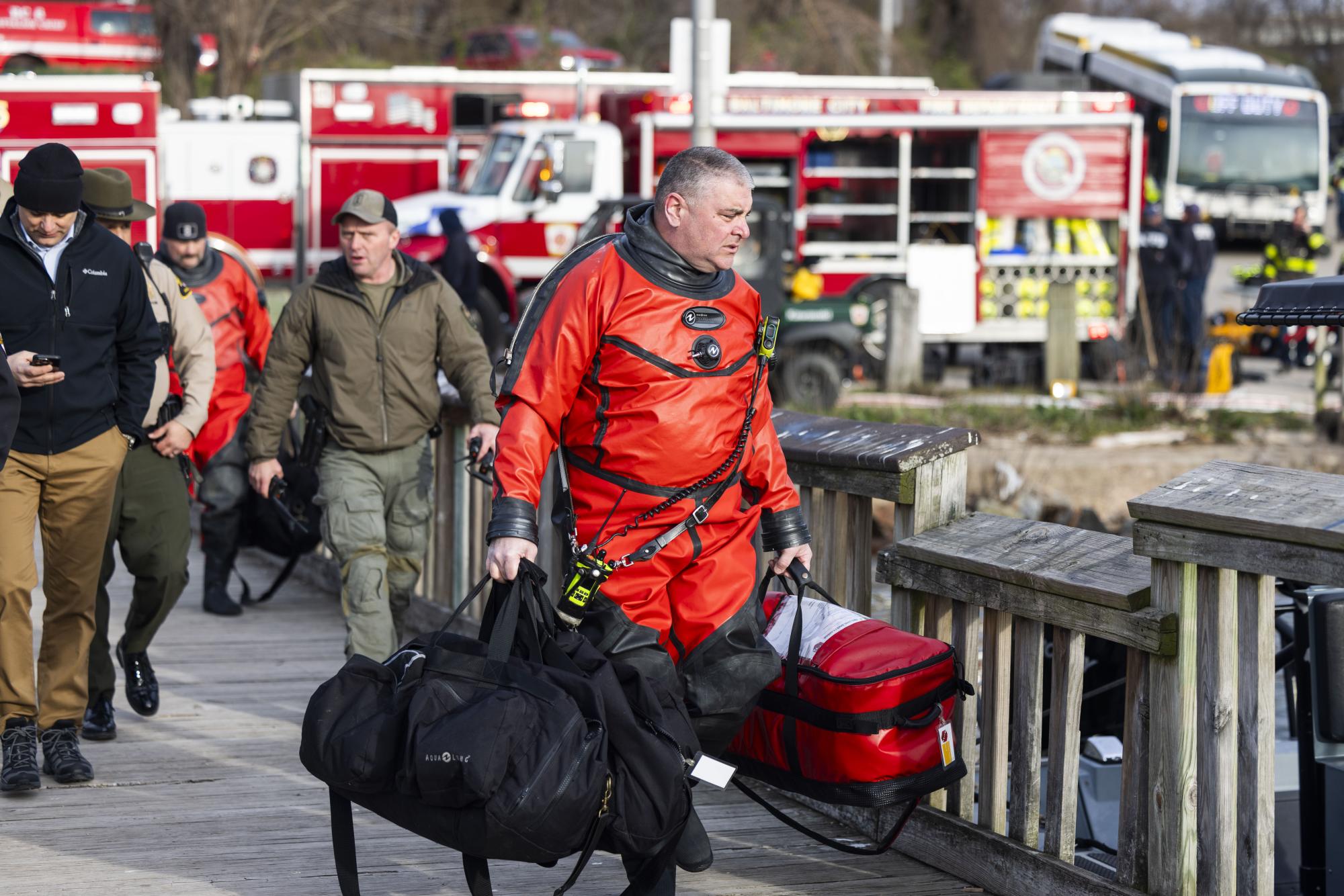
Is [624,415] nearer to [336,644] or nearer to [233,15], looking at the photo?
[336,644]

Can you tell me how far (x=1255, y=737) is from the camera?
3.64 metres

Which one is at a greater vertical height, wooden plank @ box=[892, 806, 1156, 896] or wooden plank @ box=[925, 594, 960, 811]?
wooden plank @ box=[925, 594, 960, 811]

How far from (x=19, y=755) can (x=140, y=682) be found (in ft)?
3.11

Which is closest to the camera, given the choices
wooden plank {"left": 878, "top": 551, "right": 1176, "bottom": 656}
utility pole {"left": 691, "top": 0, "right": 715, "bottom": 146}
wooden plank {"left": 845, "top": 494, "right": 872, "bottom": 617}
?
wooden plank {"left": 878, "top": 551, "right": 1176, "bottom": 656}

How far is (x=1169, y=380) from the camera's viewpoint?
601 inches

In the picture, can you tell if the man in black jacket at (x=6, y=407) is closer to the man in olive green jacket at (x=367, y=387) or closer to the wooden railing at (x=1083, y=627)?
the man in olive green jacket at (x=367, y=387)

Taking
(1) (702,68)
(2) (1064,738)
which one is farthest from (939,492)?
(1) (702,68)

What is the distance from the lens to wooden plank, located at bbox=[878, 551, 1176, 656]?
3.77m

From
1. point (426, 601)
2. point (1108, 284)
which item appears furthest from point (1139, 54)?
point (426, 601)

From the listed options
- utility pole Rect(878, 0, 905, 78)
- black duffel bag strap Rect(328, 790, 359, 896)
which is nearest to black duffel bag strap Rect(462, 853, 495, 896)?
black duffel bag strap Rect(328, 790, 359, 896)

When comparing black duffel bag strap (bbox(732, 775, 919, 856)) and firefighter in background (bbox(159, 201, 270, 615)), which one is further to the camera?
firefighter in background (bbox(159, 201, 270, 615))

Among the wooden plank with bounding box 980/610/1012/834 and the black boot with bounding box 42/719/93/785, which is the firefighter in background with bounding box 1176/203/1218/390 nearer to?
the wooden plank with bounding box 980/610/1012/834

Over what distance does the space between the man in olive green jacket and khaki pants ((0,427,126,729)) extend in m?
0.74

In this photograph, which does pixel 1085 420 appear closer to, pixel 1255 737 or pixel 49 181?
pixel 49 181
